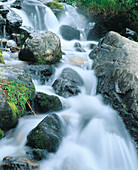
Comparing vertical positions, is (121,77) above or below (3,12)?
below

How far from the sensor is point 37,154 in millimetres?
2623

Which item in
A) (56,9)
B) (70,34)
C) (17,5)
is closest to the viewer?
(70,34)

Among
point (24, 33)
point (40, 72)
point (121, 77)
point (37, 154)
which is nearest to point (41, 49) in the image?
point (40, 72)

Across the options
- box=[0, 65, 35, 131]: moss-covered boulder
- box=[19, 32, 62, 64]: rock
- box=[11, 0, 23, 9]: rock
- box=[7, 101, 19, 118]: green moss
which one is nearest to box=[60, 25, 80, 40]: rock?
box=[11, 0, 23, 9]: rock

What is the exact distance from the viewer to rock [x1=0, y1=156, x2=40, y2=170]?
2197 millimetres

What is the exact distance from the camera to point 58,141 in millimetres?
3002

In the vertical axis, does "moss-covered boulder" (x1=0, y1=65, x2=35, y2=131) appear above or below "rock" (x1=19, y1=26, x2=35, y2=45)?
below

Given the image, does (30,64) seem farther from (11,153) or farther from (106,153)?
(106,153)

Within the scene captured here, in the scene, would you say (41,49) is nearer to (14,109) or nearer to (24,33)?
(24,33)

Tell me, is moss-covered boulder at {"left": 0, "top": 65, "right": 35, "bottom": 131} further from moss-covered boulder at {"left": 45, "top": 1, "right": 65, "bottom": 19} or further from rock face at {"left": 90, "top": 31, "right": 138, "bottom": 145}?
moss-covered boulder at {"left": 45, "top": 1, "right": 65, "bottom": 19}

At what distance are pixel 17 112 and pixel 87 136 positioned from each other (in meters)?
1.54

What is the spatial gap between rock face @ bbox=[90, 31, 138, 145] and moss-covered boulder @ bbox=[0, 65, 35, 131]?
1.98 metres

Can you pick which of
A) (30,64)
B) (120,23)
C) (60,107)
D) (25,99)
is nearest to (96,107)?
(60,107)

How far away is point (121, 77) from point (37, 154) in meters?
2.55
